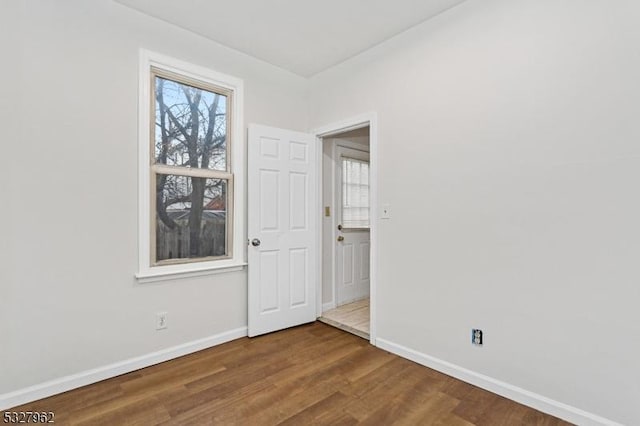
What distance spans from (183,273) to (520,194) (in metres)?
2.64

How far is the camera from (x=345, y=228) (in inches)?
160

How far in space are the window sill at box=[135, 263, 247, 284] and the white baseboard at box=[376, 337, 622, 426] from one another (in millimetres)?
1609

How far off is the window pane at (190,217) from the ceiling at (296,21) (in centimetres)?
129

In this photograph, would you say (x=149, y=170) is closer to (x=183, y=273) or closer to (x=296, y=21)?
(x=183, y=273)

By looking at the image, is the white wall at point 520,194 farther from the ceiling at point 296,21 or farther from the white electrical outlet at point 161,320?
the white electrical outlet at point 161,320

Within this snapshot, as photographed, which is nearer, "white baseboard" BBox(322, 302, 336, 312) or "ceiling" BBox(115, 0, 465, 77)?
"ceiling" BBox(115, 0, 465, 77)

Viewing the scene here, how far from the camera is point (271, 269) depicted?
3.18 m

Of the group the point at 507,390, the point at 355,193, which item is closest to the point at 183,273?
the point at 355,193

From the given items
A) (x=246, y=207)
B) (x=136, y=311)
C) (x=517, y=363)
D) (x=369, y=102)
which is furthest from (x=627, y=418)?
(x=136, y=311)

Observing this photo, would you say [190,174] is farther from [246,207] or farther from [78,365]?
[78,365]

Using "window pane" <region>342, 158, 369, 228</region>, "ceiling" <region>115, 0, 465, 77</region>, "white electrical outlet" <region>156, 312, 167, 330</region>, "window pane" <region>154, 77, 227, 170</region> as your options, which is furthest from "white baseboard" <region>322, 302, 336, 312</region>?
"ceiling" <region>115, 0, 465, 77</region>

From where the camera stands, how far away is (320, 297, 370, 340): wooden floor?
3176mm

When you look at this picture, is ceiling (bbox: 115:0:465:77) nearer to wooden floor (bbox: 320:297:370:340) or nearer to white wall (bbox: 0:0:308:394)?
white wall (bbox: 0:0:308:394)

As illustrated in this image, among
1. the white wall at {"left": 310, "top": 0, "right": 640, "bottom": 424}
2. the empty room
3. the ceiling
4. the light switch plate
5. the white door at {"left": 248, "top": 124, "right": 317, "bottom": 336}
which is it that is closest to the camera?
the white wall at {"left": 310, "top": 0, "right": 640, "bottom": 424}
